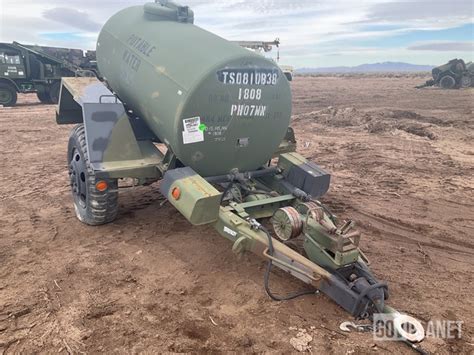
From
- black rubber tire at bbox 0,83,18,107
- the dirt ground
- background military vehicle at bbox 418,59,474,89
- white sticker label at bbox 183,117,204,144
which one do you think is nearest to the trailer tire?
background military vehicle at bbox 418,59,474,89

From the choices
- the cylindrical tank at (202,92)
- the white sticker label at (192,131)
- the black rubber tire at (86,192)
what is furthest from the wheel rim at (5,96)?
the white sticker label at (192,131)

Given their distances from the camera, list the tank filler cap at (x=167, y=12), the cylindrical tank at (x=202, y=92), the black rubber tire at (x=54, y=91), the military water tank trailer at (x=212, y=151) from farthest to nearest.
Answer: the black rubber tire at (x=54, y=91)
the tank filler cap at (x=167, y=12)
the cylindrical tank at (x=202, y=92)
the military water tank trailer at (x=212, y=151)

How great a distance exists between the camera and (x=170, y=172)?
441cm

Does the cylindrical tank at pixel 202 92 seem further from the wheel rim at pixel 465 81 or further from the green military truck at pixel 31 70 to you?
the wheel rim at pixel 465 81

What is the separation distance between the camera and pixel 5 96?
17422 millimetres

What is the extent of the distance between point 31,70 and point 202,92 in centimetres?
1636

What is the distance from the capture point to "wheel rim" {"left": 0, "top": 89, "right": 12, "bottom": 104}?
1730cm

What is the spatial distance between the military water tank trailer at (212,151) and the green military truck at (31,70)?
12.4 metres

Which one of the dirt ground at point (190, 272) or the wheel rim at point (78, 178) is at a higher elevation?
the wheel rim at point (78, 178)

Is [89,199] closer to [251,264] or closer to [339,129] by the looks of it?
[251,264]

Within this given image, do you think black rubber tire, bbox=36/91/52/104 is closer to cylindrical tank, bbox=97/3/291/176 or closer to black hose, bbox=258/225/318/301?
cylindrical tank, bbox=97/3/291/176

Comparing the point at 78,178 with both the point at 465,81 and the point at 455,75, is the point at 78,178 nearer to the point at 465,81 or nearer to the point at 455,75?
the point at 455,75

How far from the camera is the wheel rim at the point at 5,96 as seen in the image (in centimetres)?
1730

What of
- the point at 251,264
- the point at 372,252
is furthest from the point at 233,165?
the point at 372,252
